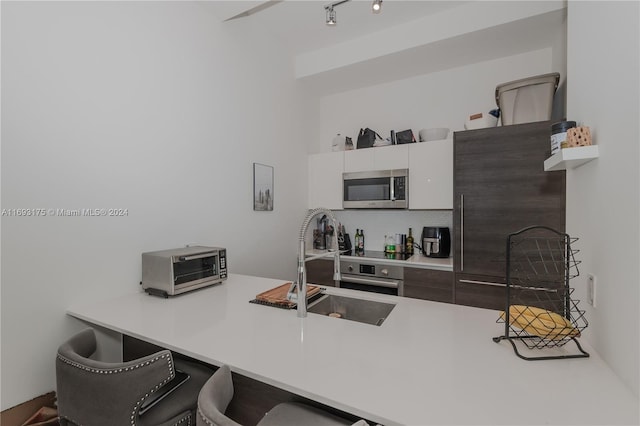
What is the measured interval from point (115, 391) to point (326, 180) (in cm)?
263

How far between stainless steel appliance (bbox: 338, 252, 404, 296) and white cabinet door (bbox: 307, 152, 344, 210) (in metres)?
0.67

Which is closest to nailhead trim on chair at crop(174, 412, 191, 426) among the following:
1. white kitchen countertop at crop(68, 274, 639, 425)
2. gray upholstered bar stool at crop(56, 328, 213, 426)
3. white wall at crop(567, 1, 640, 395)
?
gray upholstered bar stool at crop(56, 328, 213, 426)

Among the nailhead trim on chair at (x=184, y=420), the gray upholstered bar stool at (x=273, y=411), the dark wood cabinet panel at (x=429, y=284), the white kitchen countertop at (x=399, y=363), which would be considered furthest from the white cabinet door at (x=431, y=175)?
the nailhead trim on chair at (x=184, y=420)

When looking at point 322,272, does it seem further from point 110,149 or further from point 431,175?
point 110,149

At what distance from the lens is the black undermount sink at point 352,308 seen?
1545 millimetres

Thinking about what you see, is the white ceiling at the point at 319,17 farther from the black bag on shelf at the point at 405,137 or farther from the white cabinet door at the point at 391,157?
the white cabinet door at the point at 391,157

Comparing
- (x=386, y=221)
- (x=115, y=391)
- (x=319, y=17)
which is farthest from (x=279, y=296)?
(x=319, y=17)

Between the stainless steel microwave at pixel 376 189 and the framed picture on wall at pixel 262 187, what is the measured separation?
2.65ft

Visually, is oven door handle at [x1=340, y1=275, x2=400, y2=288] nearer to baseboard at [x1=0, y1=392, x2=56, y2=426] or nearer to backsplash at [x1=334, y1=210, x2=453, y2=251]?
backsplash at [x1=334, y1=210, x2=453, y2=251]

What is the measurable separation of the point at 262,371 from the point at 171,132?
167cm

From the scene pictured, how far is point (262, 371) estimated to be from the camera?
90 cm

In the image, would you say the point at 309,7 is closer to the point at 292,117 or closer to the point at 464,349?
the point at 292,117

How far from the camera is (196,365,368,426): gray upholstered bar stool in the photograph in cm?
79

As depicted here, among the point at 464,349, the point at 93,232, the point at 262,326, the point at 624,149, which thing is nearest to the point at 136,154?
the point at 93,232
